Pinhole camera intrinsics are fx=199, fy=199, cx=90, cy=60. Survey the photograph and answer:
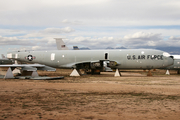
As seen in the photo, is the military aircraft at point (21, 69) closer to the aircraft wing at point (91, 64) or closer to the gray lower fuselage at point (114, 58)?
the gray lower fuselage at point (114, 58)

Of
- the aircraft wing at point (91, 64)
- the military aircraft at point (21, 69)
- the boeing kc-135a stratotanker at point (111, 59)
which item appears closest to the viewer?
the military aircraft at point (21, 69)

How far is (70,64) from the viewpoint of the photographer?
27547mm

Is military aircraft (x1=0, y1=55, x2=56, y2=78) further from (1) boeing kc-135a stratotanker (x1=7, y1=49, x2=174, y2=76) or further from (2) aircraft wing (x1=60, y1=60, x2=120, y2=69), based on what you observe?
(2) aircraft wing (x1=60, y1=60, x2=120, y2=69)

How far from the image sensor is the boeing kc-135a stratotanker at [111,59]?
2670 cm

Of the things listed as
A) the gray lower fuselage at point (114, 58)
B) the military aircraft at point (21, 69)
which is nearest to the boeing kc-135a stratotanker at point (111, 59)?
the gray lower fuselage at point (114, 58)

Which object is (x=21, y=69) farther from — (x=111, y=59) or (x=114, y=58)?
(x=114, y=58)

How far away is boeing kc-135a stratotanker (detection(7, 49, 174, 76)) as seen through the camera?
26703 millimetres

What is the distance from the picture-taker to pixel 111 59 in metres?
27.0

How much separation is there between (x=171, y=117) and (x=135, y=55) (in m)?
20.0

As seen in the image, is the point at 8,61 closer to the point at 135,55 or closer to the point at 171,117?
the point at 135,55

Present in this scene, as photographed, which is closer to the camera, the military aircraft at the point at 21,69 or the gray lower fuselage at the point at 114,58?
the military aircraft at the point at 21,69

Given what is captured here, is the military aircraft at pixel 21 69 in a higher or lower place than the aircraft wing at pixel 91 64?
lower

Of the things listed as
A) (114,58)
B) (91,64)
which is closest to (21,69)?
(91,64)

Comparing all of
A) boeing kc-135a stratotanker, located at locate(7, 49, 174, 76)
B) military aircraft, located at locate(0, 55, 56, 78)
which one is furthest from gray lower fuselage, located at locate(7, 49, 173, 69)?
military aircraft, located at locate(0, 55, 56, 78)
